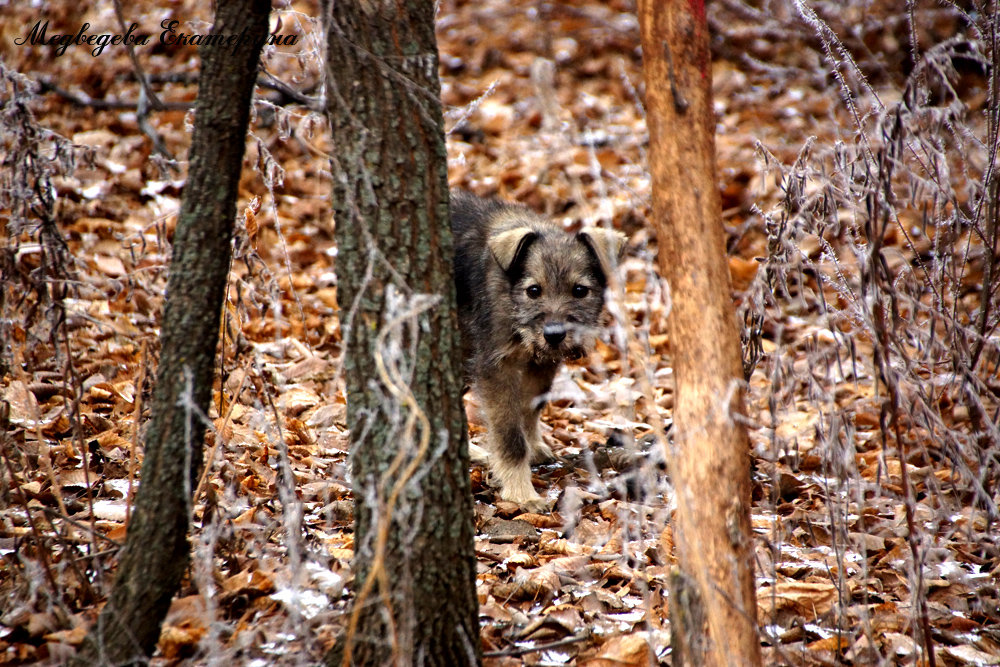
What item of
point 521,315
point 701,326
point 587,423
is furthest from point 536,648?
point 587,423

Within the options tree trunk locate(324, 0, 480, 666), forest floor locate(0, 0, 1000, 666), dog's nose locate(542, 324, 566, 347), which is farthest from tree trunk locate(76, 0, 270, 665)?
dog's nose locate(542, 324, 566, 347)

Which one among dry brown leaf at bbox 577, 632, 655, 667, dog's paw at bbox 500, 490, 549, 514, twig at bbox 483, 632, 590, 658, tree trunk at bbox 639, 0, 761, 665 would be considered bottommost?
dry brown leaf at bbox 577, 632, 655, 667

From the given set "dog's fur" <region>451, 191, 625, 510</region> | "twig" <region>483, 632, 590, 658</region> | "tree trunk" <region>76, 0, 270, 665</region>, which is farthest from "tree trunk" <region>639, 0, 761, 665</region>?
"dog's fur" <region>451, 191, 625, 510</region>

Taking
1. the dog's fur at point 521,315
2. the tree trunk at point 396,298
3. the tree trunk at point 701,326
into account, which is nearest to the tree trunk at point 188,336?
the tree trunk at point 396,298

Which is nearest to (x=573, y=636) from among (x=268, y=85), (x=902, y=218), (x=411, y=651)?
(x=411, y=651)

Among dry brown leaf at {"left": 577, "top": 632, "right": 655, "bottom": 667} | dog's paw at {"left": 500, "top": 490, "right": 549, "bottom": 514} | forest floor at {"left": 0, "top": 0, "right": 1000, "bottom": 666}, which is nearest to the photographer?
forest floor at {"left": 0, "top": 0, "right": 1000, "bottom": 666}

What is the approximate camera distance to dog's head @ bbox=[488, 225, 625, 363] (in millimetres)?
5570

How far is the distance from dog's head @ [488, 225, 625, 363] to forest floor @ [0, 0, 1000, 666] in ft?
1.63

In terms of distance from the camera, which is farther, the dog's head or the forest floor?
the dog's head

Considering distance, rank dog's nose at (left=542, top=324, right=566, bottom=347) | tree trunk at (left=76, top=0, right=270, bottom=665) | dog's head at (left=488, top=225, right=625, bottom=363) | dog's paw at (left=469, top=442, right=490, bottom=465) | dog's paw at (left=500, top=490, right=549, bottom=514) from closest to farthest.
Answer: tree trunk at (left=76, top=0, right=270, bottom=665) < dog's paw at (left=500, top=490, right=549, bottom=514) < dog's nose at (left=542, top=324, right=566, bottom=347) < dog's head at (left=488, top=225, right=625, bottom=363) < dog's paw at (left=469, top=442, right=490, bottom=465)

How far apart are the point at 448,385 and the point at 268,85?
1.55 meters

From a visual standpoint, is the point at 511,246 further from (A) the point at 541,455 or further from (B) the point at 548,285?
(A) the point at 541,455

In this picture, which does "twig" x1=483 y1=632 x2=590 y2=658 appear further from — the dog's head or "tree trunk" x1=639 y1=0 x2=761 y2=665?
the dog's head

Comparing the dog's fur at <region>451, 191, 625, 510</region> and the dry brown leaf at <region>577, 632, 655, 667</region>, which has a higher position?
the dog's fur at <region>451, 191, 625, 510</region>
